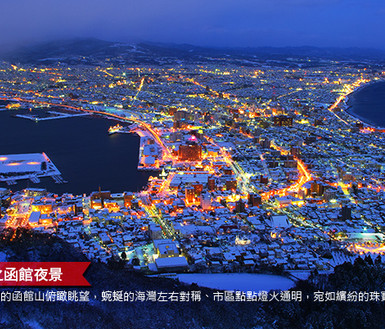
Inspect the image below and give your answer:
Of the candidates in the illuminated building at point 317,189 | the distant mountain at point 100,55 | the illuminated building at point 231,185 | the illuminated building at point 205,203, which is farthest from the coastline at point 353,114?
the distant mountain at point 100,55

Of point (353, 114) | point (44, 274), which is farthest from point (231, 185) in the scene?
point (353, 114)

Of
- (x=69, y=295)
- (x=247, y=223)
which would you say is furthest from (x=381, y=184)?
(x=69, y=295)

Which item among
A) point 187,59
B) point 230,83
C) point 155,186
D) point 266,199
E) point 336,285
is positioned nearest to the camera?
point 336,285

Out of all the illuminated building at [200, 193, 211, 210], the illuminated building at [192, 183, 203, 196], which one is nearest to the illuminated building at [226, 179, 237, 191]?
the illuminated building at [192, 183, 203, 196]

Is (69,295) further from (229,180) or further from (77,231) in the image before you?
(229,180)

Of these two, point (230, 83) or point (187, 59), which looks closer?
point (230, 83)

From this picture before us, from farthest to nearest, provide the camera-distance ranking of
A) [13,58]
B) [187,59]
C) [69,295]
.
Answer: [187,59]
[13,58]
[69,295]

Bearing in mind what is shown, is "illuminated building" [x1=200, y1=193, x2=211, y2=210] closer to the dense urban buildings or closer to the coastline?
the dense urban buildings
